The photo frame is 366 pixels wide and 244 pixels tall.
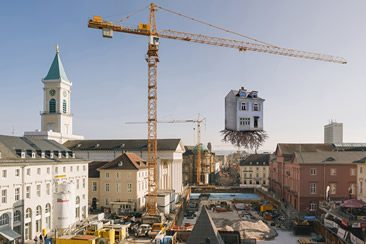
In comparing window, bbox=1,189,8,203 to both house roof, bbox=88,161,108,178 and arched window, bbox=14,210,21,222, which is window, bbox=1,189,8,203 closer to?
arched window, bbox=14,210,21,222

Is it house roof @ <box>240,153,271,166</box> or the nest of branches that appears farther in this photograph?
house roof @ <box>240,153,271,166</box>

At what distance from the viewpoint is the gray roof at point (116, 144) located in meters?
96.9

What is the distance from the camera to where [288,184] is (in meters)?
77.1

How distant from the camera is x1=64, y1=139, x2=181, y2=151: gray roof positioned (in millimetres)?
96875

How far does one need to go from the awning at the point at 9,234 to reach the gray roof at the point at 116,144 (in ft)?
177

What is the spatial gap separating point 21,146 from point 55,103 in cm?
4279

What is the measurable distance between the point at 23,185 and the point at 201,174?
303 ft

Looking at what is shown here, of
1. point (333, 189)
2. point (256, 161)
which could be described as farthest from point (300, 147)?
point (256, 161)

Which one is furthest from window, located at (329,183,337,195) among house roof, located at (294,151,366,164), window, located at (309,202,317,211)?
house roof, located at (294,151,366,164)

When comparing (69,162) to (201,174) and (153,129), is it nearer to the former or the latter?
(153,129)

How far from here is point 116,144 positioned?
101 metres

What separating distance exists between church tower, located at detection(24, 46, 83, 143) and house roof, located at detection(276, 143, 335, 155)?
54.3 meters

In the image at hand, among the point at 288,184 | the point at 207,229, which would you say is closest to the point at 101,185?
the point at 288,184

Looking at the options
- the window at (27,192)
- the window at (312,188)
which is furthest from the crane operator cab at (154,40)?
the window at (312,188)
